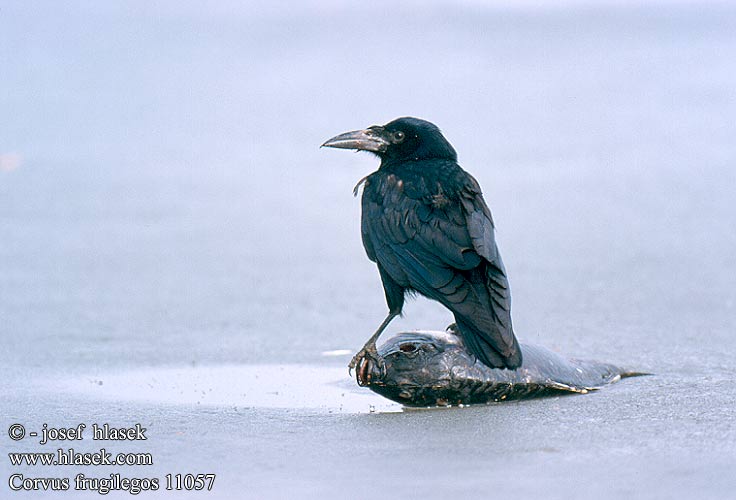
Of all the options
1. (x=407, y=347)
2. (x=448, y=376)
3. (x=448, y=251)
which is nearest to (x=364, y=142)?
(x=448, y=251)

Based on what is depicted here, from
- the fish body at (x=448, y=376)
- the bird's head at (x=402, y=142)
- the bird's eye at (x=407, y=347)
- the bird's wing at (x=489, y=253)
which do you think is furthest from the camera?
the bird's head at (x=402, y=142)

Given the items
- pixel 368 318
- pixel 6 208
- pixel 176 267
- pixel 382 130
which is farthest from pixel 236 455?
pixel 6 208

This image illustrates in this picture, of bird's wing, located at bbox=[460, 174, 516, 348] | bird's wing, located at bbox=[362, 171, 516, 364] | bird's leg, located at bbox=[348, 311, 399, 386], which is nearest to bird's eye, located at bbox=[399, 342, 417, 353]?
bird's leg, located at bbox=[348, 311, 399, 386]

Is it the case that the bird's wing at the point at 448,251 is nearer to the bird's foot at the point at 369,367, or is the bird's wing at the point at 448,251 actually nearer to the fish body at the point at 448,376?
the fish body at the point at 448,376

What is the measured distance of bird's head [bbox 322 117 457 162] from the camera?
5605 mm

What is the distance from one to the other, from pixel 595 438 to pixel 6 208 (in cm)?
708

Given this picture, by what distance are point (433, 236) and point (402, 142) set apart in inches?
33.9

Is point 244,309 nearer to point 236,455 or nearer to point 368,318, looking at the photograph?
point 368,318

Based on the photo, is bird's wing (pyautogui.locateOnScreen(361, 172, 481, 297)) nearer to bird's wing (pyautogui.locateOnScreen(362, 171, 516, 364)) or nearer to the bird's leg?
bird's wing (pyautogui.locateOnScreen(362, 171, 516, 364))

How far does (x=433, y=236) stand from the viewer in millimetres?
4941

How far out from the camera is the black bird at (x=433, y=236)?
185 inches

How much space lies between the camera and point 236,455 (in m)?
3.82

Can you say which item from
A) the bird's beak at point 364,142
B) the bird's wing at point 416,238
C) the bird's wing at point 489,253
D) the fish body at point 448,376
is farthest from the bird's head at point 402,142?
the fish body at point 448,376

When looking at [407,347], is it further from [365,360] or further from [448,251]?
[448,251]
